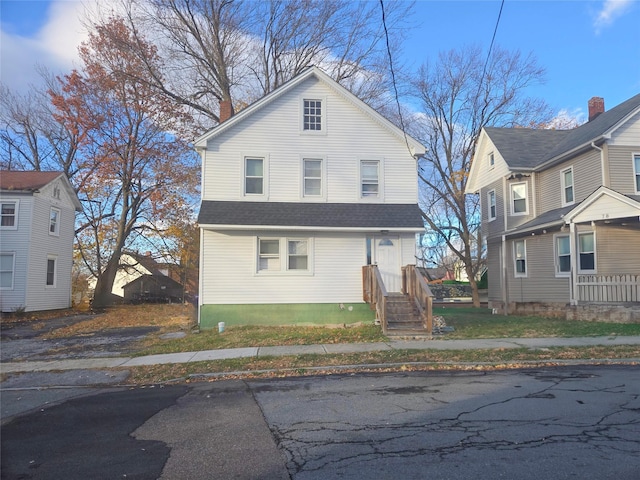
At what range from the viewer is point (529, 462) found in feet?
14.9

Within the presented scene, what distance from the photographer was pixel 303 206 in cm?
1680

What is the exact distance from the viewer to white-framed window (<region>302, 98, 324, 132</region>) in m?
17.7

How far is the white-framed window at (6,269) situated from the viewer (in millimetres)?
23688

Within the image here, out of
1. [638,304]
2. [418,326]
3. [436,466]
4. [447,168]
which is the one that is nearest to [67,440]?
[436,466]

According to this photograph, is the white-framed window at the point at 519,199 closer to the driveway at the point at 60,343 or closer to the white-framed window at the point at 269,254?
the white-framed window at the point at 269,254

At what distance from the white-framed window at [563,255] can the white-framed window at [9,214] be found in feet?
84.9

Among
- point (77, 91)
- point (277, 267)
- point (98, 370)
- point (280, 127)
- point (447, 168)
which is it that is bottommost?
point (98, 370)

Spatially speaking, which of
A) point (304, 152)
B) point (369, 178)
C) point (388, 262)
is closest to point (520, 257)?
point (388, 262)

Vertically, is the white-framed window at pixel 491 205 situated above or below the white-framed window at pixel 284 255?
above

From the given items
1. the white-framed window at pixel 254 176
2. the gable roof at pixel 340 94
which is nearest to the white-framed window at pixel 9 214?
the gable roof at pixel 340 94

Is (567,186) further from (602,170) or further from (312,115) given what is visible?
(312,115)

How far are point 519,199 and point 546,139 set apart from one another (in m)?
4.13

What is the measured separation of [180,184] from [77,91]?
8.86 m

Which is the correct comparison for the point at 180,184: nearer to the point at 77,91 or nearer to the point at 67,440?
the point at 77,91
